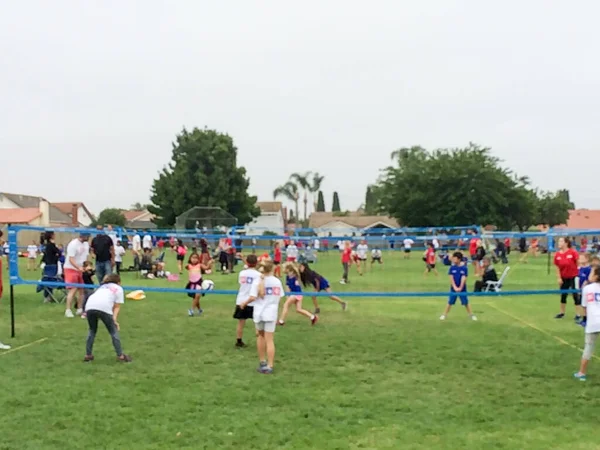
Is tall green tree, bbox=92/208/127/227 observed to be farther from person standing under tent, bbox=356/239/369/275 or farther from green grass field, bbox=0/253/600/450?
green grass field, bbox=0/253/600/450

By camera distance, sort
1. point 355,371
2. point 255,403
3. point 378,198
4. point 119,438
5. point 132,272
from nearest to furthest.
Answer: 1. point 119,438
2. point 255,403
3. point 355,371
4. point 132,272
5. point 378,198

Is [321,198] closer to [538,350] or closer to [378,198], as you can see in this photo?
[378,198]

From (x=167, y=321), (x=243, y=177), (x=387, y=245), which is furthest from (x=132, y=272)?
(x=243, y=177)

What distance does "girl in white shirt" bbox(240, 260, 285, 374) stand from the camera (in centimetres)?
823

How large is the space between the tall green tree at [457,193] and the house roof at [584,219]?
36.6m

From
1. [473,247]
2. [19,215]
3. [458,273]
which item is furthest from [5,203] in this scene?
[458,273]

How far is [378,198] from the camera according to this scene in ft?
175

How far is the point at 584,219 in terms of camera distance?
87312 mm

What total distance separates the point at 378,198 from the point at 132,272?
30.7 metres

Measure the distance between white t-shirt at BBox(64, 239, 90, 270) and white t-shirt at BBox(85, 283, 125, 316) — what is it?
3.72 m

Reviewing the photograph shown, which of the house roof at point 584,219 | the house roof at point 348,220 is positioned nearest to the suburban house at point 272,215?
the house roof at point 348,220

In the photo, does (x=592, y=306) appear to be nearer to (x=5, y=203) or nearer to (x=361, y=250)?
(x=361, y=250)

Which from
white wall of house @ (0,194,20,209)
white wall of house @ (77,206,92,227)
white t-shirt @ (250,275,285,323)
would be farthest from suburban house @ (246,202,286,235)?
white t-shirt @ (250,275,285,323)

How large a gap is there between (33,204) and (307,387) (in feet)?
323
